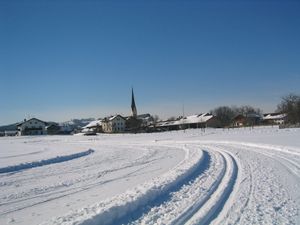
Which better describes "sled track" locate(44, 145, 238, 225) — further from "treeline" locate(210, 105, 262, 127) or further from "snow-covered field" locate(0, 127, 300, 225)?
"treeline" locate(210, 105, 262, 127)

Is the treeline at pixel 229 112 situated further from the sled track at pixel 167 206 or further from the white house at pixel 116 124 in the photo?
the sled track at pixel 167 206

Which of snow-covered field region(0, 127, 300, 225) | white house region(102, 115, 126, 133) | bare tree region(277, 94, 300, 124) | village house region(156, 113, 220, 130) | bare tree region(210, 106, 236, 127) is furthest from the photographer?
bare tree region(210, 106, 236, 127)

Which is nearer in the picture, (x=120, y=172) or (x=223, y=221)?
(x=223, y=221)

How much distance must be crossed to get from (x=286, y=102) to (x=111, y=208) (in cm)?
9696

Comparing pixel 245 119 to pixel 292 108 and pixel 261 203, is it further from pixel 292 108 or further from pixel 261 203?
pixel 261 203

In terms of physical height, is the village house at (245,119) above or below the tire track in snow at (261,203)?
above

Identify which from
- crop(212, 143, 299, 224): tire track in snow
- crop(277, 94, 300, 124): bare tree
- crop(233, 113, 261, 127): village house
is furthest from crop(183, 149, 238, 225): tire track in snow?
crop(233, 113, 261, 127): village house

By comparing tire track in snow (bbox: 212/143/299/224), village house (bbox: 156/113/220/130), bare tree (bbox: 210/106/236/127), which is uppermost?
bare tree (bbox: 210/106/236/127)

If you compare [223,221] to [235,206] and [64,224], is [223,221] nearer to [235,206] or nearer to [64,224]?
[235,206]

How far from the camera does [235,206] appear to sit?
8.01m

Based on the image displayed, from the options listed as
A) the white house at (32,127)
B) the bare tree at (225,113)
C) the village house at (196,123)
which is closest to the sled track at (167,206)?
the village house at (196,123)

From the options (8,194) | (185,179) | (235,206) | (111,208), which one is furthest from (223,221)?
(8,194)

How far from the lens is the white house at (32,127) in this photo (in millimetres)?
133363

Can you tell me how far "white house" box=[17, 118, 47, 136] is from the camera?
438ft
